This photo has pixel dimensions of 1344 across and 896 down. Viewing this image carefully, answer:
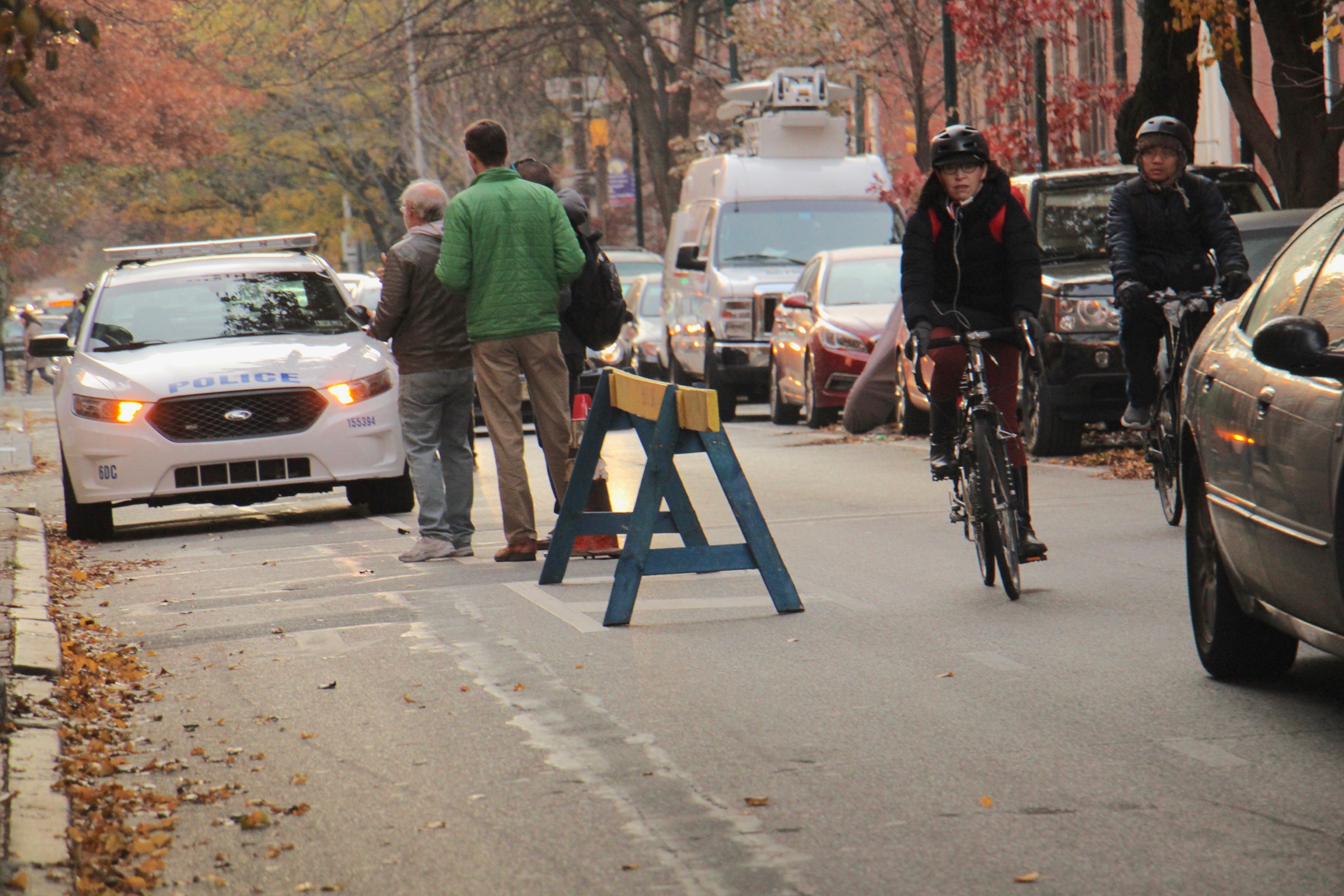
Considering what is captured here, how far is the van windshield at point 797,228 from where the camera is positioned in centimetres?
2308

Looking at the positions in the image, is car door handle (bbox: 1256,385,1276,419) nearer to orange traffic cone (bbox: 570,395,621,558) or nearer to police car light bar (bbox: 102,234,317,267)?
orange traffic cone (bbox: 570,395,621,558)

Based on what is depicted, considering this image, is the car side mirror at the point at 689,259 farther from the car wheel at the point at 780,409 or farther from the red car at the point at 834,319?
the red car at the point at 834,319

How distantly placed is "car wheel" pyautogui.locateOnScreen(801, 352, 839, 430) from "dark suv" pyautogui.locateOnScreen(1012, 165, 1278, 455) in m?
4.88

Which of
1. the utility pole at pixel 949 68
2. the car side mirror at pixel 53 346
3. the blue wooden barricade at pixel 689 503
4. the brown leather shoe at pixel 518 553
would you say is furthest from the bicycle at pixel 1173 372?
the utility pole at pixel 949 68

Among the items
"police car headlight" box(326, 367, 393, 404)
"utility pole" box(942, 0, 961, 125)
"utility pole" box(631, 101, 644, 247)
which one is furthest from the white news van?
"utility pole" box(631, 101, 644, 247)

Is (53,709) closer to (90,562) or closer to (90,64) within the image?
(90,562)

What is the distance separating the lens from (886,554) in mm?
9977

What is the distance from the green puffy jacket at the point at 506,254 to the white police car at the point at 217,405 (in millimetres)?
2449

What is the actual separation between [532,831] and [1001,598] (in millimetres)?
3843

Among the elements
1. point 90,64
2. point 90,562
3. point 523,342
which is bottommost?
point 90,562

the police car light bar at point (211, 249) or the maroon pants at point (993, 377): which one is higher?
the police car light bar at point (211, 249)

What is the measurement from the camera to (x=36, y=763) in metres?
5.64

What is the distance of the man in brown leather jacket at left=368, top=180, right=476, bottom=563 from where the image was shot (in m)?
10.2

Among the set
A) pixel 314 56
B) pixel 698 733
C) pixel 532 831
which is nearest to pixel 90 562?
pixel 698 733
